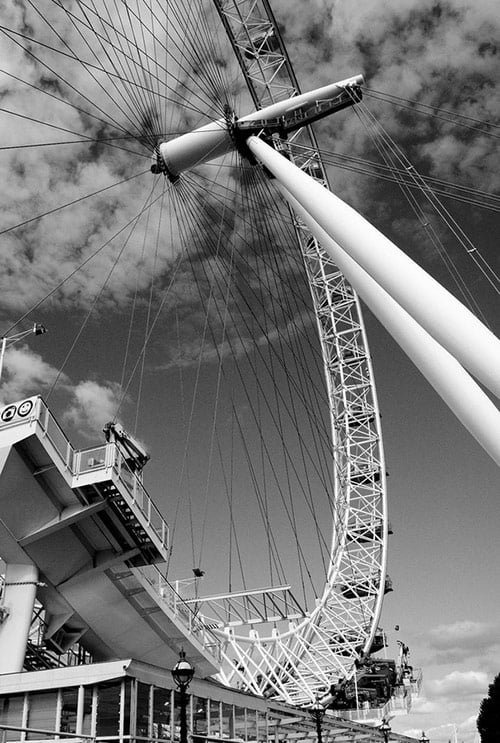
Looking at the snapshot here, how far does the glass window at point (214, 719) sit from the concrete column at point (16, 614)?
238 inches

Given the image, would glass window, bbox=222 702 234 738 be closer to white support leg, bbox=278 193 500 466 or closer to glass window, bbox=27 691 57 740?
glass window, bbox=27 691 57 740

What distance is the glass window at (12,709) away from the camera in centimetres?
1980

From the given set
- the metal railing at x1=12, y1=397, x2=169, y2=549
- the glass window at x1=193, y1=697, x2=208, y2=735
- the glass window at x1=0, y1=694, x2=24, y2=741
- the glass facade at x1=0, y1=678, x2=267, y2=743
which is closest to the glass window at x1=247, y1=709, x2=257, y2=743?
the glass window at x1=193, y1=697, x2=208, y2=735

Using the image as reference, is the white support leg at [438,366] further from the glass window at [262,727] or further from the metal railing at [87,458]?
the glass window at [262,727]

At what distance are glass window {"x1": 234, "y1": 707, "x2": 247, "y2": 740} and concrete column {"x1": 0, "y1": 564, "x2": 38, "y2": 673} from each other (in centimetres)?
707

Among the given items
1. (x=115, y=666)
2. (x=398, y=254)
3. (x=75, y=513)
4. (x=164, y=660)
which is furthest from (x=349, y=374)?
(x=398, y=254)

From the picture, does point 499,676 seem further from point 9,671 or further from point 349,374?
point 9,671

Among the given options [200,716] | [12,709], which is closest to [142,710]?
[200,716]

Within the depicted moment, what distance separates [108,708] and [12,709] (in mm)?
3171

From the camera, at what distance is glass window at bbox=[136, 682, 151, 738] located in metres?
18.8

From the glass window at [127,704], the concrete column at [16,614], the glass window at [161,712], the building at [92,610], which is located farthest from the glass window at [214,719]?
the concrete column at [16,614]

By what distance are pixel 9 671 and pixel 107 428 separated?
27.3 ft

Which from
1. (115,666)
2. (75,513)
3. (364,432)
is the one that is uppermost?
(364,432)

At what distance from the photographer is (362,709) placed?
4666 centimetres
